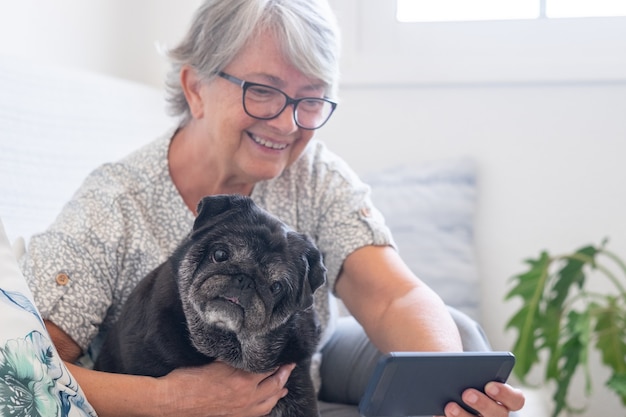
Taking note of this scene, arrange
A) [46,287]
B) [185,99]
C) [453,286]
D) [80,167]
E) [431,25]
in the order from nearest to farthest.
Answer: [46,287] < [185,99] < [80,167] < [453,286] < [431,25]

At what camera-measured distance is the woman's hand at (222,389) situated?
48.5 inches

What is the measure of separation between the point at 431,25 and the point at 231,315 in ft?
5.81

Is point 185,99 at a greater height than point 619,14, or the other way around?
point 619,14

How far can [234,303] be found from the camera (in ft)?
3.56

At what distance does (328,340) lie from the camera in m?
1.82

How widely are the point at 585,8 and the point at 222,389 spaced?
182 cm

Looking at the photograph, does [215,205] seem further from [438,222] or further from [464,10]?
[464,10]

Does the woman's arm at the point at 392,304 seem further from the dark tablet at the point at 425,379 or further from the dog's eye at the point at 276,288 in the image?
the dog's eye at the point at 276,288

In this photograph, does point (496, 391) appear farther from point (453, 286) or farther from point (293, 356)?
point (453, 286)

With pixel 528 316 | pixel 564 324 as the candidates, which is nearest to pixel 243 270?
pixel 528 316

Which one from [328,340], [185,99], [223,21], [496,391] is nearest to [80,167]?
[185,99]

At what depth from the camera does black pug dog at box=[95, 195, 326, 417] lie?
43.2 inches

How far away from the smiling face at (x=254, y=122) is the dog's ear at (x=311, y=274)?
412mm

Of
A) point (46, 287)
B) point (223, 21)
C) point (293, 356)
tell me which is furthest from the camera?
point (223, 21)
